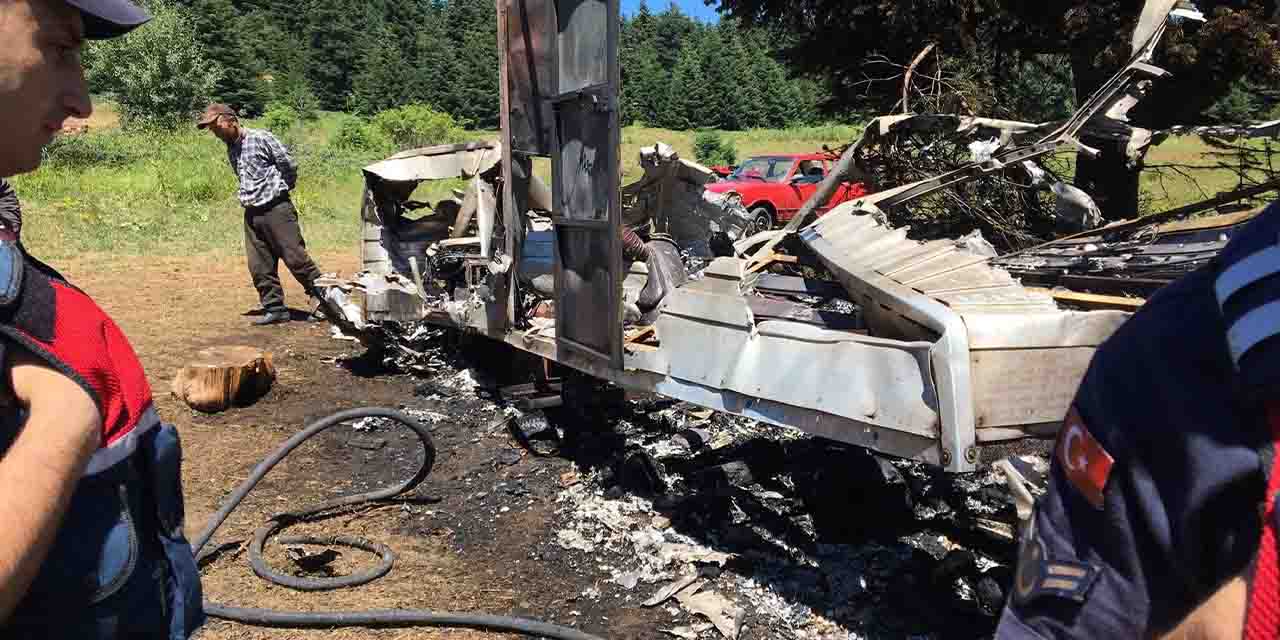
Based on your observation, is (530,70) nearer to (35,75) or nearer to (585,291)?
(585,291)

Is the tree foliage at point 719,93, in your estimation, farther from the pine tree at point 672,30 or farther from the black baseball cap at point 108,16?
the black baseball cap at point 108,16

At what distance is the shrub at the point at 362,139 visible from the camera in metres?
31.7

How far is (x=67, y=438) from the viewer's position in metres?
0.99

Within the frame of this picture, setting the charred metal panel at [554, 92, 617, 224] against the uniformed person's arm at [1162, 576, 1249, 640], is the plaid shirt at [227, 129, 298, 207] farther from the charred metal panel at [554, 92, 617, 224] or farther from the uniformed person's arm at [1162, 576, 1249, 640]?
the uniformed person's arm at [1162, 576, 1249, 640]

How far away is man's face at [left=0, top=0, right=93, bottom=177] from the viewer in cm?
98

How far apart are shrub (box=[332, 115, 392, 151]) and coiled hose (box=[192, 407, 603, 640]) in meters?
28.7

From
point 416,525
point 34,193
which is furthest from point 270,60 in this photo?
point 416,525

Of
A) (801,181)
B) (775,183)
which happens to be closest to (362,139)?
(775,183)

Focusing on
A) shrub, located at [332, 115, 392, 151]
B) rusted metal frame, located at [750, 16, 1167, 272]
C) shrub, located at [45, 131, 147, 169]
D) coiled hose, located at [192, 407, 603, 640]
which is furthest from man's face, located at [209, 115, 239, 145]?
shrub, located at [332, 115, 392, 151]

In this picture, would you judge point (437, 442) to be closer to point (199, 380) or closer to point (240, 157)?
point (199, 380)

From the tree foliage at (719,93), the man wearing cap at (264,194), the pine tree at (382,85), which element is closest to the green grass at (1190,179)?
the man wearing cap at (264,194)

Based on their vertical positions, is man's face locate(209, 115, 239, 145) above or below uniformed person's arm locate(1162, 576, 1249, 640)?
above

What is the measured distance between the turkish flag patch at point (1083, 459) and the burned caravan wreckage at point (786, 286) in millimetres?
1782

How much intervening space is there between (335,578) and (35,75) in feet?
10.4
